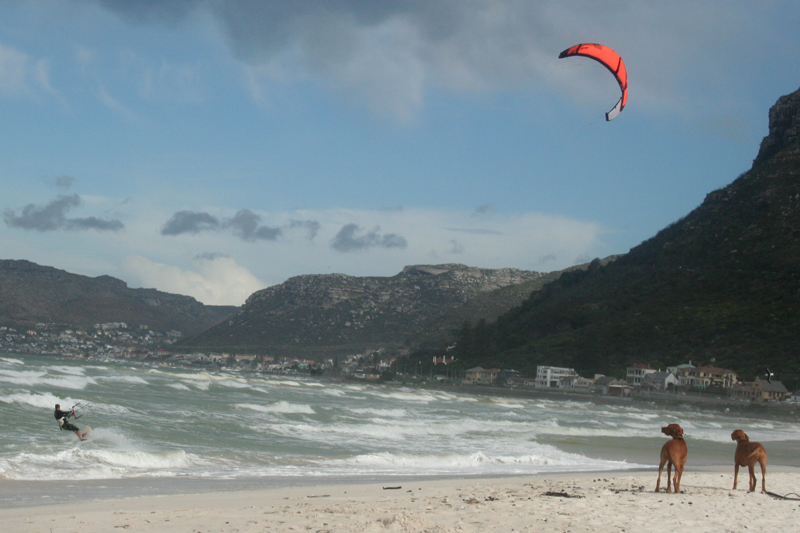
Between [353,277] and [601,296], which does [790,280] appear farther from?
[353,277]

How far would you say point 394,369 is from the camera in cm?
10762

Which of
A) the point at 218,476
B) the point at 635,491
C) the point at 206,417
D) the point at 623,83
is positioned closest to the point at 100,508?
the point at 218,476

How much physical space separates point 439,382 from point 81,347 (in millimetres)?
93875

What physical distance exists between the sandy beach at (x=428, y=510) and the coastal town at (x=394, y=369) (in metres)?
53.1

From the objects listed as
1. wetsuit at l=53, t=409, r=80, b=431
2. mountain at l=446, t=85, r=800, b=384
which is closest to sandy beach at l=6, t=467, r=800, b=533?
wetsuit at l=53, t=409, r=80, b=431

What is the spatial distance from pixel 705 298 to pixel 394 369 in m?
47.5

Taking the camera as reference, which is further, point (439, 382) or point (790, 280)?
point (439, 382)

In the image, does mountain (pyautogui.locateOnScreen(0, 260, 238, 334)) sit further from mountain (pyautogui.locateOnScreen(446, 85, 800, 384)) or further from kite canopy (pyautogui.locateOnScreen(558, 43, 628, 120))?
kite canopy (pyautogui.locateOnScreen(558, 43, 628, 120))

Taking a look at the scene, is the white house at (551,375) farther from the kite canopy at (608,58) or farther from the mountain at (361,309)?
the kite canopy at (608,58)

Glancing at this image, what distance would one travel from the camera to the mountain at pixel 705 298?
68.6 meters

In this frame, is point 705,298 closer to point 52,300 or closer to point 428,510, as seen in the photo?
point 428,510

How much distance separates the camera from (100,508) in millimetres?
7562

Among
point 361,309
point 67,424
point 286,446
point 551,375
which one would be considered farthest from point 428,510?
point 361,309

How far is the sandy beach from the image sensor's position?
6.68 meters
